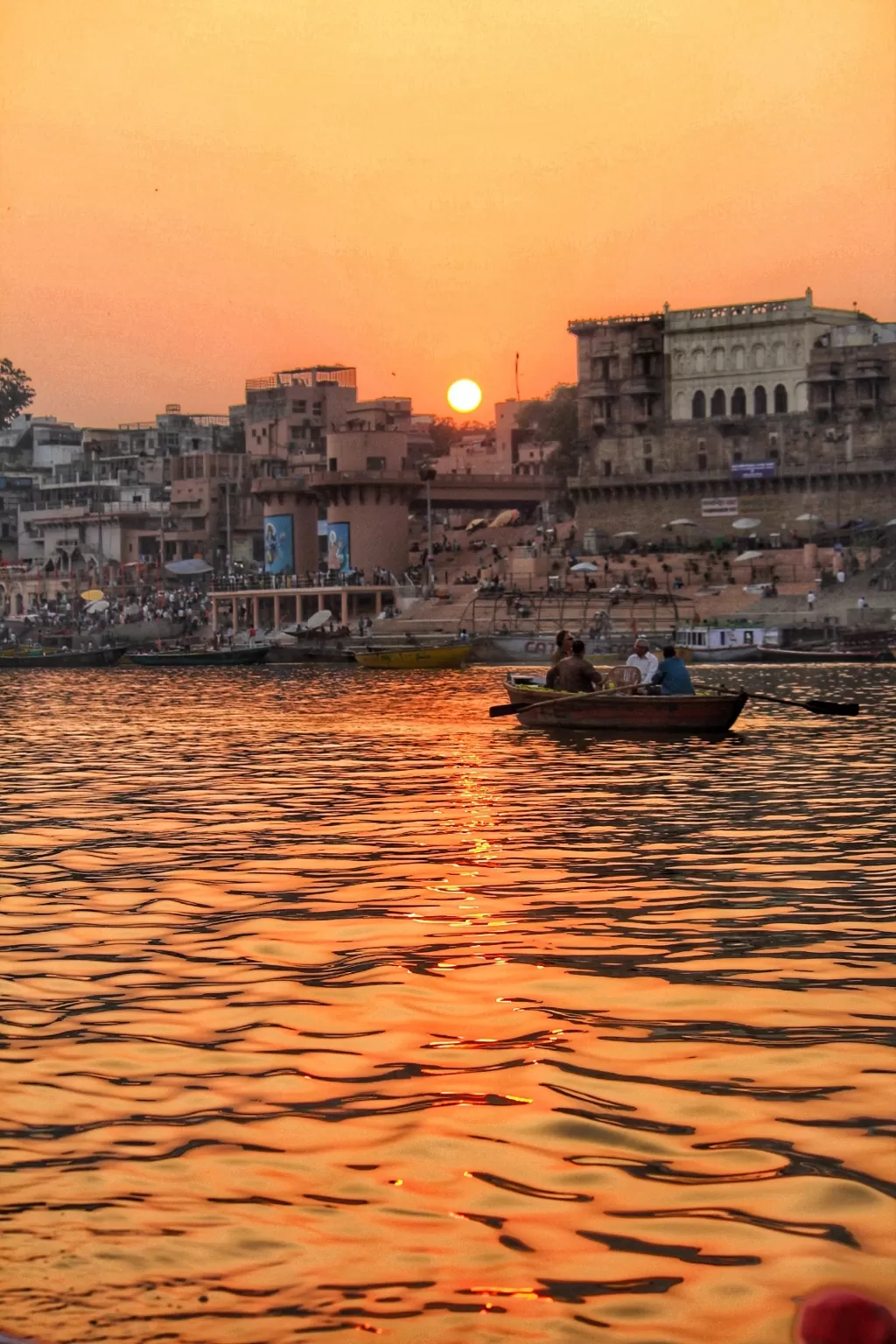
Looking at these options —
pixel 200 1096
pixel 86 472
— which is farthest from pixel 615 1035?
pixel 86 472

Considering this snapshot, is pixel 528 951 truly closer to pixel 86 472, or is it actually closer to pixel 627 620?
pixel 627 620

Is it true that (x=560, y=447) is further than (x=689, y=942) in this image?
Yes

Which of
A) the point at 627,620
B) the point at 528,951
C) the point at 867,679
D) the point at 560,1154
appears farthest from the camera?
the point at 627,620

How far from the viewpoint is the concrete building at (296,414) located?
108 meters

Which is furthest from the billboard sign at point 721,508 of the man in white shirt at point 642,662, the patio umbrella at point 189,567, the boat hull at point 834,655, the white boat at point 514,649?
the man in white shirt at point 642,662

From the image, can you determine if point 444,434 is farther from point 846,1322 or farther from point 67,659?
point 846,1322

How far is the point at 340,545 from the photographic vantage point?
9288cm

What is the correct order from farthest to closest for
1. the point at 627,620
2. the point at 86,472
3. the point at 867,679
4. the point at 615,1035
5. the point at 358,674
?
the point at 86,472 → the point at 627,620 → the point at 358,674 → the point at 867,679 → the point at 615,1035

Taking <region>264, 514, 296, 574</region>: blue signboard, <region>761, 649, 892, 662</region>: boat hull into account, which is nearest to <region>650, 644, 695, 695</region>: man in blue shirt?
<region>761, 649, 892, 662</region>: boat hull

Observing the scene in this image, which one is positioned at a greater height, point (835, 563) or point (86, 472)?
point (86, 472)

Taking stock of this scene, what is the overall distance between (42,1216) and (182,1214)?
45cm

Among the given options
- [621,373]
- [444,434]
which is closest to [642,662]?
[621,373]

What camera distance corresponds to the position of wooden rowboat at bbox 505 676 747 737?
24.8m

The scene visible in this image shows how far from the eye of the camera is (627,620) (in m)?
74.1
